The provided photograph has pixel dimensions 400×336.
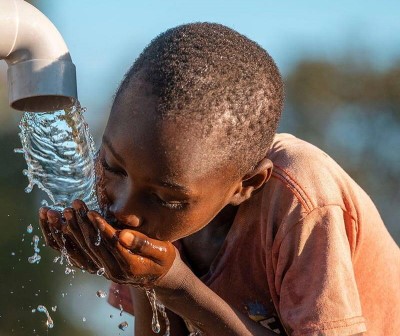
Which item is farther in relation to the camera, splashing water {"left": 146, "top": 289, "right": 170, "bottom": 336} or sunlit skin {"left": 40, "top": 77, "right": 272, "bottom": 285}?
splashing water {"left": 146, "top": 289, "right": 170, "bottom": 336}

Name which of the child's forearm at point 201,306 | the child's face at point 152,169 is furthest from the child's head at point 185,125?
the child's forearm at point 201,306

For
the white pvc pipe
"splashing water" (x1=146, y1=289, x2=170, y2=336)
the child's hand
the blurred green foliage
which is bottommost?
the blurred green foliage

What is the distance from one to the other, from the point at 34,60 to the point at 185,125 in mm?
456

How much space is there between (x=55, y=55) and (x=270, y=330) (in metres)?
0.90

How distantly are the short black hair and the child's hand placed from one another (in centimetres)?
28

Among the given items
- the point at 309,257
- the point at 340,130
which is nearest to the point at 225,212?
the point at 309,257

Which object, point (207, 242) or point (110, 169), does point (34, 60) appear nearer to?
point (110, 169)

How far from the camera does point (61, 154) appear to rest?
117 inches

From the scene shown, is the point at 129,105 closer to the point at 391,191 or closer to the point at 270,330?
the point at 270,330

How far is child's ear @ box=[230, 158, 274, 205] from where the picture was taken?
2.86 meters

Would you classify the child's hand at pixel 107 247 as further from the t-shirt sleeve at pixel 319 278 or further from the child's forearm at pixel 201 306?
the t-shirt sleeve at pixel 319 278

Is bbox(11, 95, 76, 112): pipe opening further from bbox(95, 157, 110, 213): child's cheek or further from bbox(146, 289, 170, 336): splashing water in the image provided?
bbox(146, 289, 170, 336): splashing water

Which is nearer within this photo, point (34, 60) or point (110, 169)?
point (110, 169)

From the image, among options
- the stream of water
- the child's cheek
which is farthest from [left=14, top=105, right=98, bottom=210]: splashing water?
the child's cheek
